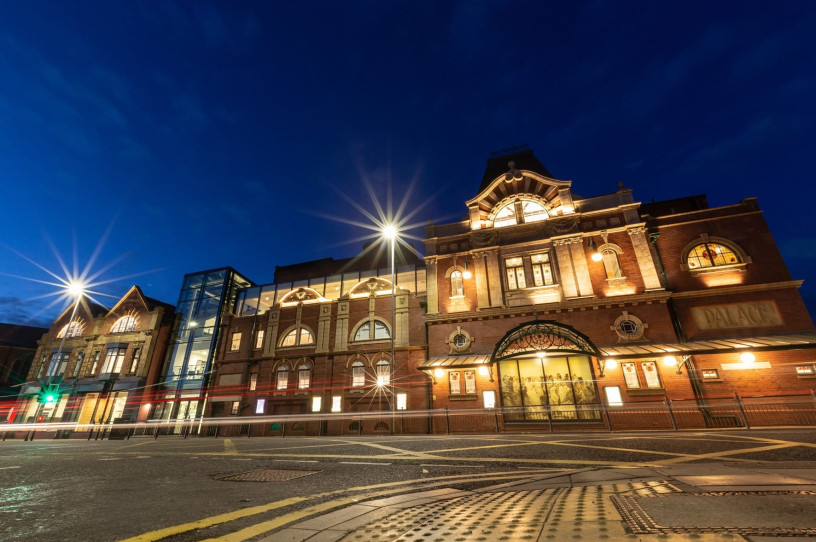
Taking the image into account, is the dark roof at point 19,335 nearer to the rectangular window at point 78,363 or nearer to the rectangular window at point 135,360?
the rectangular window at point 78,363

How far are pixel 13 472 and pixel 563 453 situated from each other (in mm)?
10800

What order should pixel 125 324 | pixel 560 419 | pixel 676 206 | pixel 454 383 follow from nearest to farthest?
1. pixel 560 419
2. pixel 454 383
3. pixel 676 206
4. pixel 125 324

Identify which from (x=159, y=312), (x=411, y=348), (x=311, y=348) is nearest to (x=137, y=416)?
(x=159, y=312)

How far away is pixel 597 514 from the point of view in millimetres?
2330

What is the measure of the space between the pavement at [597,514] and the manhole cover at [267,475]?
243 cm

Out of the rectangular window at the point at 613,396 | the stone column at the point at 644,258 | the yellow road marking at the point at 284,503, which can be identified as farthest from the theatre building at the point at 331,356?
the yellow road marking at the point at 284,503

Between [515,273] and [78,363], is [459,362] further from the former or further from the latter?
[78,363]

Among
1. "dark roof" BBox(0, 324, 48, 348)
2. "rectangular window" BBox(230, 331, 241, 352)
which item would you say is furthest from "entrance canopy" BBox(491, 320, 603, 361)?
"dark roof" BBox(0, 324, 48, 348)

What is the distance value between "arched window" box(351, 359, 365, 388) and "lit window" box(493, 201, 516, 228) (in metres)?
14.1

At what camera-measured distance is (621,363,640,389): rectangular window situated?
689 inches

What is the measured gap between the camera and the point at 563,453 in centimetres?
777

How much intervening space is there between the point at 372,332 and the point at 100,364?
30.0 meters

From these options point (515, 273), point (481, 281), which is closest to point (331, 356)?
point (481, 281)

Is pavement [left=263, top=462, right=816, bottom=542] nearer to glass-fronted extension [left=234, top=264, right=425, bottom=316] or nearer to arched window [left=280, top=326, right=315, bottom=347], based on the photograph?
glass-fronted extension [left=234, top=264, right=425, bottom=316]
